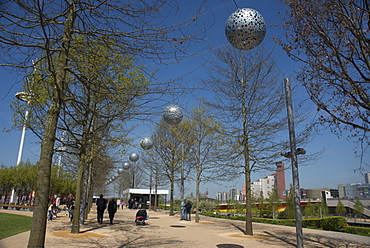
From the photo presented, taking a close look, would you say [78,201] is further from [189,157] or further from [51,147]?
[189,157]

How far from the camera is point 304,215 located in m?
35.1

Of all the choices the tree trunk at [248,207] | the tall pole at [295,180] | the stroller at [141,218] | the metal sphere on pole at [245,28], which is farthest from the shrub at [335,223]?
the metal sphere on pole at [245,28]

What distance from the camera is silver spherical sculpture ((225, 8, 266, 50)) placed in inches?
285

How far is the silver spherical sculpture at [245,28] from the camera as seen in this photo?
724 centimetres

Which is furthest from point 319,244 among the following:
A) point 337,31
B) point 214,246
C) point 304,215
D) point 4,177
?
point 4,177

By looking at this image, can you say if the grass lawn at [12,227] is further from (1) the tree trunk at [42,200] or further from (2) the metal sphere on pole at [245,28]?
(2) the metal sphere on pole at [245,28]

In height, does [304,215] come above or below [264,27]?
below

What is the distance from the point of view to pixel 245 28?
7.24m

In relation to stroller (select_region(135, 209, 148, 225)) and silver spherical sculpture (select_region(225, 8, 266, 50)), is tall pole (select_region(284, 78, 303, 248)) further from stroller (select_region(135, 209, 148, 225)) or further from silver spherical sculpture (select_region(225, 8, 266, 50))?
stroller (select_region(135, 209, 148, 225))

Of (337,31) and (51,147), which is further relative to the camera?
(337,31)

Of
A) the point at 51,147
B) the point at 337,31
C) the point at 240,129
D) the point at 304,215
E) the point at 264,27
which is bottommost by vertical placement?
the point at 304,215

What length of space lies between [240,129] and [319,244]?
18.1 ft

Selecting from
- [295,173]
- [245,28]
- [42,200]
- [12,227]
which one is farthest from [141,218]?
[42,200]

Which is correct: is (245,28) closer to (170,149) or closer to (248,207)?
(248,207)
